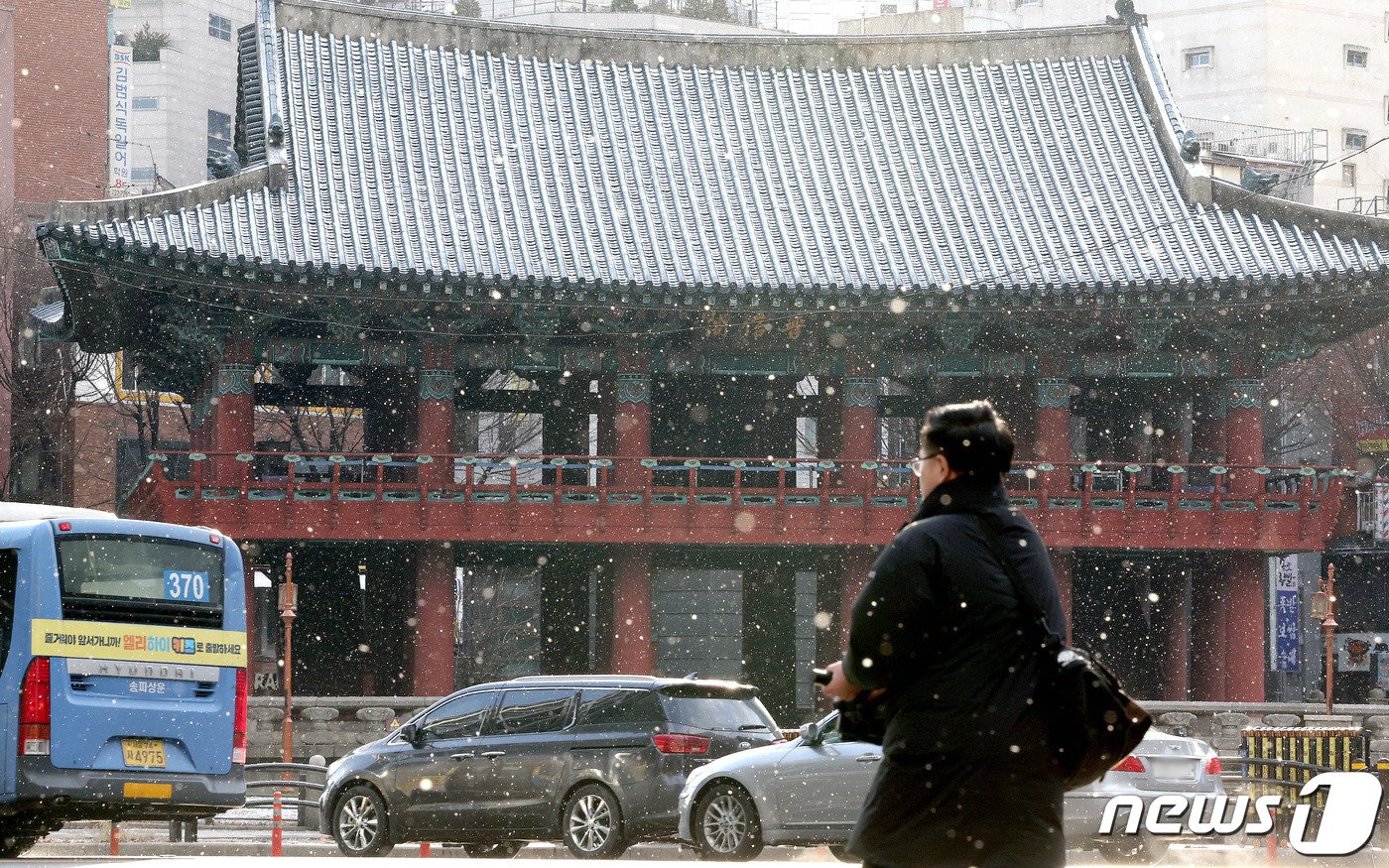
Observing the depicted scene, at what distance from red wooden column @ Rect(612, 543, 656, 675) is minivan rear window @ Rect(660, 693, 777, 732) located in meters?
11.4

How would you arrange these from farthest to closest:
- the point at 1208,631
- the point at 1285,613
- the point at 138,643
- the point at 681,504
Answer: the point at 1285,613 < the point at 1208,631 < the point at 681,504 < the point at 138,643

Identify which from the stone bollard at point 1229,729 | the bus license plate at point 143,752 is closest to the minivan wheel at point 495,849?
the bus license plate at point 143,752

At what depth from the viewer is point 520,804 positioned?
53.4ft

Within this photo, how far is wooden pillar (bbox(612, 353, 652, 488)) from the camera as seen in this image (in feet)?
96.2

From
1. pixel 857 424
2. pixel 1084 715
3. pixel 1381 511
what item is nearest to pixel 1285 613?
pixel 1381 511

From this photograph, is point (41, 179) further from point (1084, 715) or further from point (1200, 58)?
point (1084, 715)

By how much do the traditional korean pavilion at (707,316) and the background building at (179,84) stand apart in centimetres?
3639

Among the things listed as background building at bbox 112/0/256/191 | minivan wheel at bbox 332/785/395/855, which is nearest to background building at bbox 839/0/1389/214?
background building at bbox 112/0/256/191

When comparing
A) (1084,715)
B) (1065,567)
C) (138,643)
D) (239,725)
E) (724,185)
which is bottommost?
(239,725)

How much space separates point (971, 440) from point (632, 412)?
78.5ft

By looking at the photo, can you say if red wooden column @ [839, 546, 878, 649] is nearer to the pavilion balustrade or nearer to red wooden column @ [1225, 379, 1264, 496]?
the pavilion balustrade

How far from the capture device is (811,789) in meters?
15.2

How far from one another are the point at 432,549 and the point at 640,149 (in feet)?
28.4

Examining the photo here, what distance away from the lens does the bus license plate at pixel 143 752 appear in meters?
14.5
